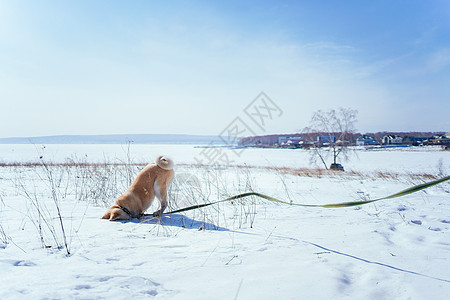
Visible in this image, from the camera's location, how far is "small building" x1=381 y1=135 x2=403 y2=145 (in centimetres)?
7844

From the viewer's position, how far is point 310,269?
1.88 meters

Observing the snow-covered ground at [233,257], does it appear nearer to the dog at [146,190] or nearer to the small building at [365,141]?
the dog at [146,190]

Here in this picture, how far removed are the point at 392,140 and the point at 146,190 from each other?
94653 mm

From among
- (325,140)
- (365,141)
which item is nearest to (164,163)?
(325,140)

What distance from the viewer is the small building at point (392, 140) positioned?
7844cm

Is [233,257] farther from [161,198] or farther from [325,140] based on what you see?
[325,140]

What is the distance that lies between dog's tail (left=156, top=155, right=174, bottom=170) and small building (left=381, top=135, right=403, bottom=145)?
91.0m

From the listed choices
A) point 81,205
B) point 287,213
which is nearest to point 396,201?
point 287,213

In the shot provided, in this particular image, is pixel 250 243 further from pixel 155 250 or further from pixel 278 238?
pixel 155 250

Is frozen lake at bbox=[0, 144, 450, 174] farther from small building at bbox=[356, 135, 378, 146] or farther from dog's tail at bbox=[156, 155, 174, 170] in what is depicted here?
small building at bbox=[356, 135, 378, 146]

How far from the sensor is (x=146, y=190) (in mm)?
3639

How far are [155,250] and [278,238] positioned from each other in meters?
1.29

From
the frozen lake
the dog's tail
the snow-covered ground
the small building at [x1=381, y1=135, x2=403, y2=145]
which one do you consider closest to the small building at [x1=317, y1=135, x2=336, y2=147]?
the frozen lake

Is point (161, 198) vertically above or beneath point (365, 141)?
beneath
